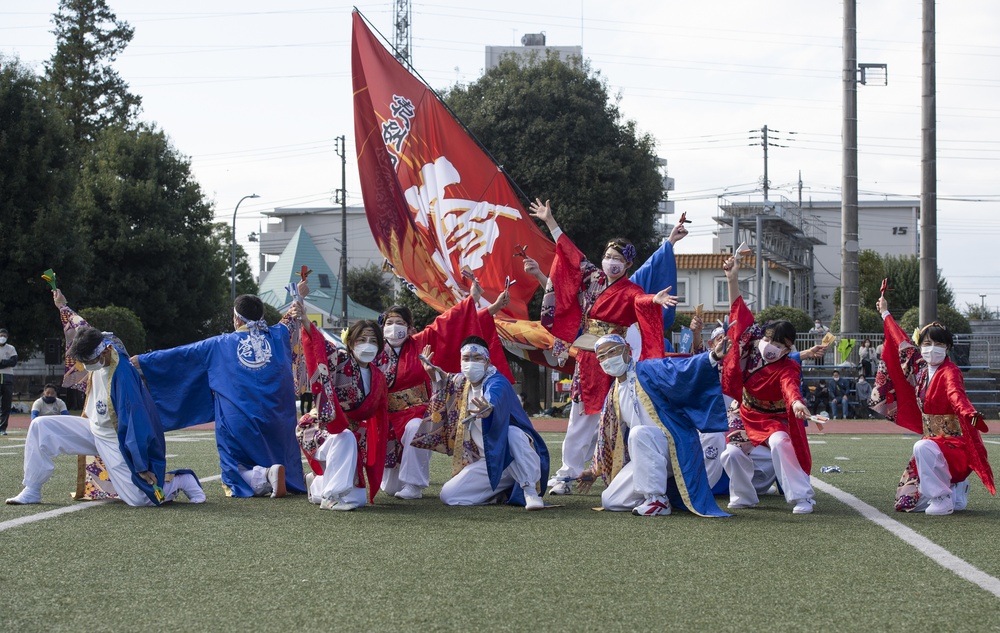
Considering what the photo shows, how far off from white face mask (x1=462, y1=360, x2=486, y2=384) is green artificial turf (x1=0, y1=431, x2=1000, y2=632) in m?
0.91

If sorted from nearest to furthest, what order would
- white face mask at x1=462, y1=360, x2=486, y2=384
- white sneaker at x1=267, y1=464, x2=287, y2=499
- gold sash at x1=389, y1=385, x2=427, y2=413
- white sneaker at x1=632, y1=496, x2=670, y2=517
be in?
white sneaker at x1=632, y1=496, x2=670, y2=517 → white face mask at x1=462, y1=360, x2=486, y2=384 → white sneaker at x1=267, y1=464, x2=287, y2=499 → gold sash at x1=389, y1=385, x2=427, y2=413

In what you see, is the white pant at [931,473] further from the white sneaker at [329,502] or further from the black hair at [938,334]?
the white sneaker at [329,502]

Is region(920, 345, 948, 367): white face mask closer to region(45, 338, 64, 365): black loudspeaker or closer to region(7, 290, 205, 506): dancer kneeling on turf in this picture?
region(7, 290, 205, 506): dancer kneeling on turf

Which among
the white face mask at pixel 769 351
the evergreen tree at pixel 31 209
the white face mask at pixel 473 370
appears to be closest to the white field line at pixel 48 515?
the white face mask at pixel 473 370

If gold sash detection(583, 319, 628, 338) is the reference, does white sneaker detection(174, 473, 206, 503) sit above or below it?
below

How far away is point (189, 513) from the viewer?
6969 mm

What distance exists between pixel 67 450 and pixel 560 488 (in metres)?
3.50

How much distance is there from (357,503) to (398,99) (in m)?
7.90

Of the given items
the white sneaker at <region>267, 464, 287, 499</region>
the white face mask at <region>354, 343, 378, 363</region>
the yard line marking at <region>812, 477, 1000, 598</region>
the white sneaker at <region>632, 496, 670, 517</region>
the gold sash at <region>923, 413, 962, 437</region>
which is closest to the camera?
the yard line marking at <region>812, 477, 1000, 598</region>

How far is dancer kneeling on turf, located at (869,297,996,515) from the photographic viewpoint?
7.26 meters

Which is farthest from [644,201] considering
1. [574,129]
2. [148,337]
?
[148,337]

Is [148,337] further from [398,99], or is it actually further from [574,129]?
[398,99]

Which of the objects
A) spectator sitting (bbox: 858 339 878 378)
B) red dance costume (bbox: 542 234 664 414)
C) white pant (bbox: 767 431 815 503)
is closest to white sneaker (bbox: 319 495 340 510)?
red dance costume (bbox: 542 234 664 414)

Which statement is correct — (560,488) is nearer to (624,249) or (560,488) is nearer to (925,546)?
(624,249)
